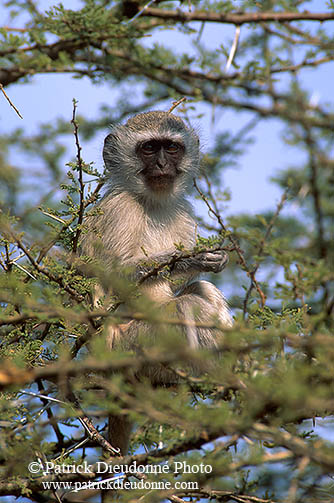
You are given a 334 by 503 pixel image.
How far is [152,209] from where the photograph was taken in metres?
5.77

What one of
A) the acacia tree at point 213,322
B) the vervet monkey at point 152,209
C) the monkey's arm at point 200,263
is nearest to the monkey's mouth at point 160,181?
the vervet monkey at point 152,209

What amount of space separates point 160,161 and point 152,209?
1.60ft

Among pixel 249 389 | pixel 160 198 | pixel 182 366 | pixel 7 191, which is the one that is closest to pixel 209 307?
pixel 160 198

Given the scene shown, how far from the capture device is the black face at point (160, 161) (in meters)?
5.56

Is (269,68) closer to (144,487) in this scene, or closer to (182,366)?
(182,366)

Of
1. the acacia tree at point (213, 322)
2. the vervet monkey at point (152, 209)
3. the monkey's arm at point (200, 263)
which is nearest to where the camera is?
the acacia tree at point (213, 322)

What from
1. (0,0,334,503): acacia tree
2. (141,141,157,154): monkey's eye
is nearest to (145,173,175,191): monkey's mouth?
(141,141,157,154): monkey's eye

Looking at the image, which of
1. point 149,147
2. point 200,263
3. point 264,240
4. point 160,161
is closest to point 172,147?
point 149,147

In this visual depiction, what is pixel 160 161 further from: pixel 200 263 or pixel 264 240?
pixel 264 240

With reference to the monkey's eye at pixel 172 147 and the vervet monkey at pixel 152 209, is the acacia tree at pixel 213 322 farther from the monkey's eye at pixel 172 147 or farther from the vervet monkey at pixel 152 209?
the monkey's eye at pixel 172 147

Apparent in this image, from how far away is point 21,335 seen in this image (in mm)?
3836

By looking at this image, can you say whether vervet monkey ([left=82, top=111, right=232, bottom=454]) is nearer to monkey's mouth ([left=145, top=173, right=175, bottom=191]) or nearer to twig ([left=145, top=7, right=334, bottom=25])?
monkey's mouth ([left=145, top=173, right=175, bottom=191])

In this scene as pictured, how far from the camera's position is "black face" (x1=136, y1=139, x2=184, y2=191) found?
556 centimetres

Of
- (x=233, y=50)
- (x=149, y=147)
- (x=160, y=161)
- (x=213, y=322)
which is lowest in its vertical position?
(x=213, y=322)
